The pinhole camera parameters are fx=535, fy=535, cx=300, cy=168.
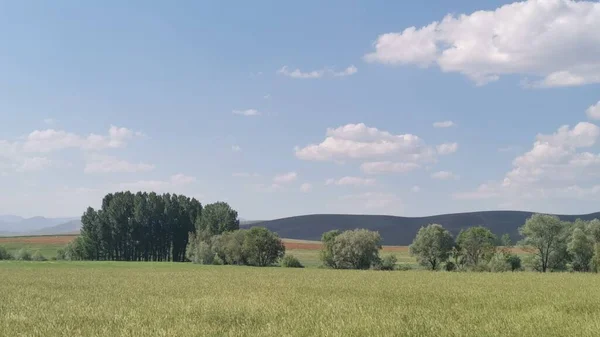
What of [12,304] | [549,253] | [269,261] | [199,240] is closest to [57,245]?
[199,240]

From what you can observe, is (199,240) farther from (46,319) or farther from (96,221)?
(46,319)

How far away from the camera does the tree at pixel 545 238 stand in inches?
3258

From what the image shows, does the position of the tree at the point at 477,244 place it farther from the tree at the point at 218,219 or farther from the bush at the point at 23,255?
the bush at the point at 23,255

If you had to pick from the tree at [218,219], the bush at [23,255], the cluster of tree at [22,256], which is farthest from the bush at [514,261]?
the bush at [23,255]

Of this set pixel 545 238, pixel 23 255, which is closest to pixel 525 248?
pixel 545 238

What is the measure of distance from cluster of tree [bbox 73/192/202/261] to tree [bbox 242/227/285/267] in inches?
1477

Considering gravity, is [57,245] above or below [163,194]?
below

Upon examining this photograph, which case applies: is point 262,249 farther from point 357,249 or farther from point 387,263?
point 387,263

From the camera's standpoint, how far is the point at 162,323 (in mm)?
17828

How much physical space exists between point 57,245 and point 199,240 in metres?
65.1

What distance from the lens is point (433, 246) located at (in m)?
88.8

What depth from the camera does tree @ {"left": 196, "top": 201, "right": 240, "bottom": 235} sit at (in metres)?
130

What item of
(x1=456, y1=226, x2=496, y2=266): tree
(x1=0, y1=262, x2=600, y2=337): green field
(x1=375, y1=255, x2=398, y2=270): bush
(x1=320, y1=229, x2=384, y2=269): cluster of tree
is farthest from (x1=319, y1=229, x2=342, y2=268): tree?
(x1=0, y1=262, x2=600, y2=337): green field

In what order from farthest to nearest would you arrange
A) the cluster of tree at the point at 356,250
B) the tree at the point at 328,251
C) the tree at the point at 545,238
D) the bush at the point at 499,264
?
the tree at the point at 328,251, the cluster of tree at the point at 356,250, the tree at the point at 545,238, the bush at the point at 499,264
